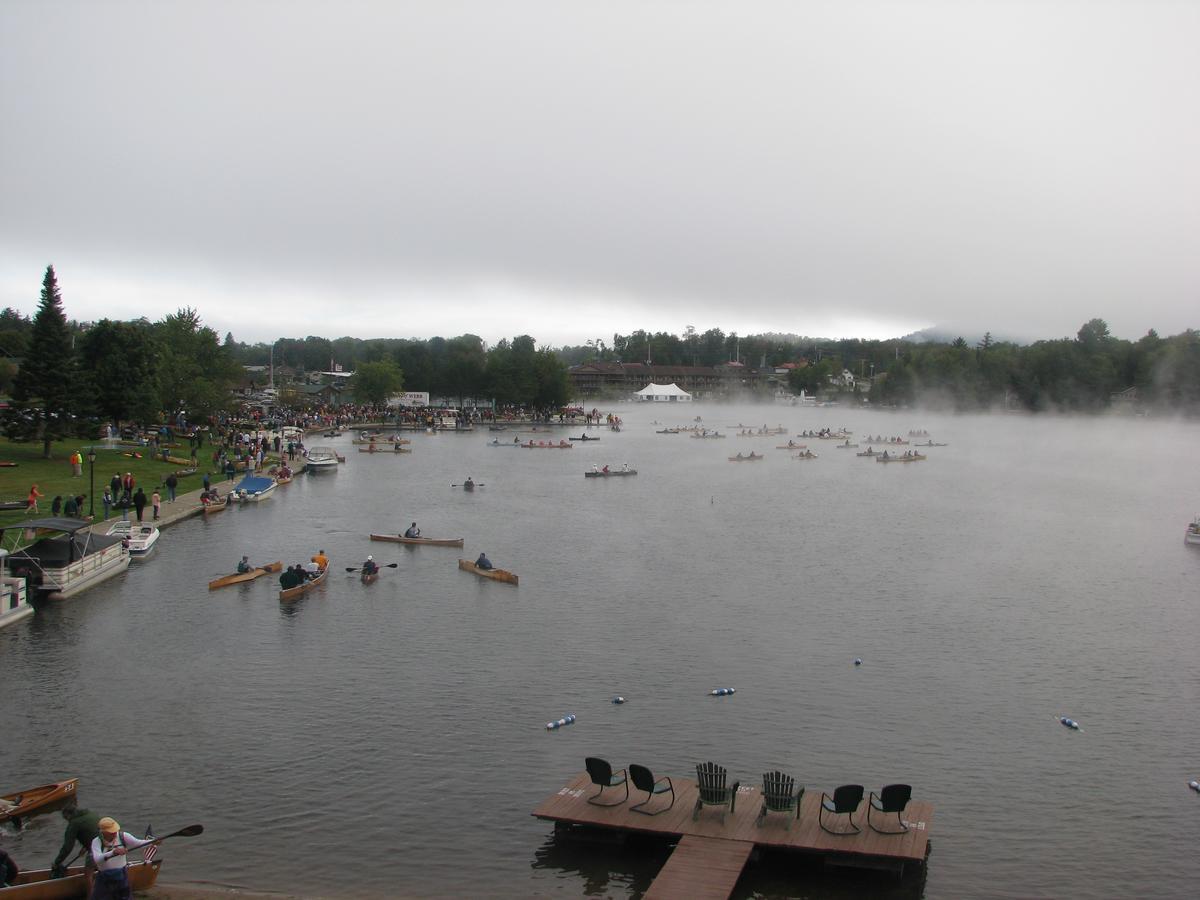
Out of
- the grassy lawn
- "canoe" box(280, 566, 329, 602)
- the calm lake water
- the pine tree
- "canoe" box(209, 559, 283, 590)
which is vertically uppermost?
the pine tree

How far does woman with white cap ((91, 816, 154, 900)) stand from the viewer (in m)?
13.8

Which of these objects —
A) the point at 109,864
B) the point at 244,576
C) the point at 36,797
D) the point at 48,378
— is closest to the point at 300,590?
the point at 244,576

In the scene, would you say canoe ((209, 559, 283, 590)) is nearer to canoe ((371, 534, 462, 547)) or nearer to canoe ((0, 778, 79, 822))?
canoe ((371, 534, 462, 547))

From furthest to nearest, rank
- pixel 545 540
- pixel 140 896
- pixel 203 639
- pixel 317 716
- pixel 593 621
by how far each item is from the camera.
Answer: pixel 545 540
pixel 593 621
pixel 203 639
pixel 317 716
pixel 140 896

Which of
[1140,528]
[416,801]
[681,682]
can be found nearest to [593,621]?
[681,682]

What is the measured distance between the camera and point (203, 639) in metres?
31.1

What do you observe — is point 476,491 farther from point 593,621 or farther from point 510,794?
point 510,794

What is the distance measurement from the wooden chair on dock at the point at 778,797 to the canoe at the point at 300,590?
23424mm

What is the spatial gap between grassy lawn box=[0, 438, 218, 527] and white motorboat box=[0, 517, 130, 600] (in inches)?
186

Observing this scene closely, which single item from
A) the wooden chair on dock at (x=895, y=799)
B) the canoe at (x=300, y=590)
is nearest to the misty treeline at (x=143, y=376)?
the canoe at (x=300, y=590)

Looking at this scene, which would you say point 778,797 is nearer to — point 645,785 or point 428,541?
point 645,785

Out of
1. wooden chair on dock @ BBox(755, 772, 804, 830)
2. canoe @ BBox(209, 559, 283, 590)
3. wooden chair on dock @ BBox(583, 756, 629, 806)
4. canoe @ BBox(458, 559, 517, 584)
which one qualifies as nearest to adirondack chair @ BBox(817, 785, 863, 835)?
wooden chair on dock @ BBox(755, 772, 804, 830)

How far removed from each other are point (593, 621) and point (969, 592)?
17.3m

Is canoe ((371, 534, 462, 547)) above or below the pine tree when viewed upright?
below
